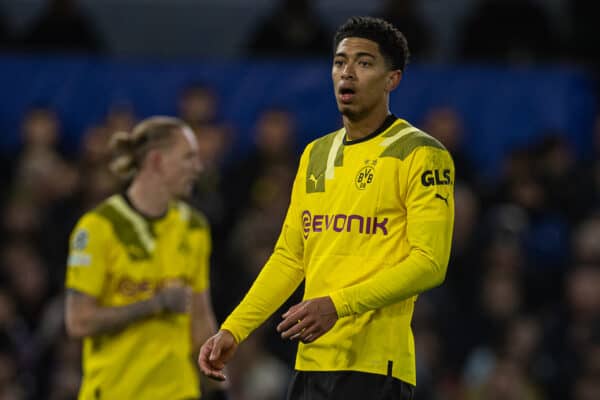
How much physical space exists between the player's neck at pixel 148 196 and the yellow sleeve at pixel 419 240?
2.02m

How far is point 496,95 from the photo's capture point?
420 inches

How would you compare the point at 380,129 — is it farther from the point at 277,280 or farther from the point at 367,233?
the point at 277,280

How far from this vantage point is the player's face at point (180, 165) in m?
A: 6.36

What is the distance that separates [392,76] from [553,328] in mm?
5233

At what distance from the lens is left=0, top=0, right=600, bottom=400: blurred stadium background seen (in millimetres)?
9391

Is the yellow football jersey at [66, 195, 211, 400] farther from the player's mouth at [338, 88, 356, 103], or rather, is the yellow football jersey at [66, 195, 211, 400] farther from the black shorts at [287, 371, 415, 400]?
the player's mouth at [338, 88, 356, 103]

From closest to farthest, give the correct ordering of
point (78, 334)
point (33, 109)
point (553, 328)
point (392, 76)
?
point (392, 76) < point (78, 334) < point (553, 328) < point (33, 109)

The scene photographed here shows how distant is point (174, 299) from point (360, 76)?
71.2 inches

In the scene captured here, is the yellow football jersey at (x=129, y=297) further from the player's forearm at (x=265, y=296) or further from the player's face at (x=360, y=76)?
the player's face at (x=360, y=76)

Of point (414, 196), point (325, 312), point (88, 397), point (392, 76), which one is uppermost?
point (392, 76)

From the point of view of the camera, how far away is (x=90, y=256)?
608 cm

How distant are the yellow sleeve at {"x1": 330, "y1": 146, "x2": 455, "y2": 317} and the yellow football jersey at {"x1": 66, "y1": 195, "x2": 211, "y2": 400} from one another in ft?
6.19

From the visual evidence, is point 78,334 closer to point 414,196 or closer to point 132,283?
point 132,283

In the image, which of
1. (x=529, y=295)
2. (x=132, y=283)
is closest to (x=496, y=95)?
(x=529, y=295)
